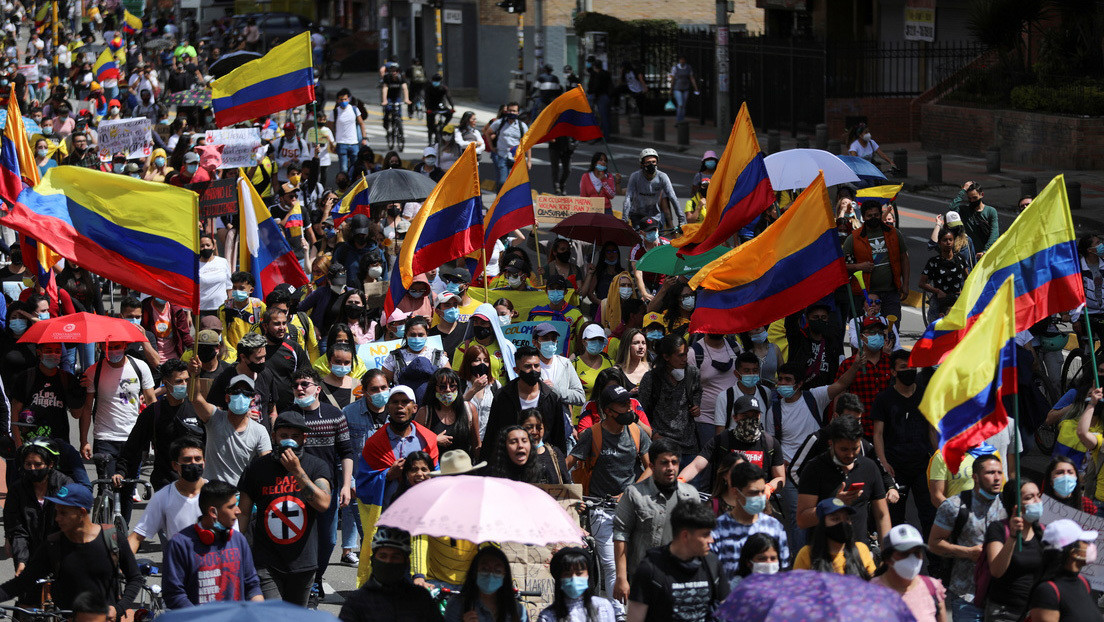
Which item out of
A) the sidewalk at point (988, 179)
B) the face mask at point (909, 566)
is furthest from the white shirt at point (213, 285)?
the sidewalk at point (988, 179)

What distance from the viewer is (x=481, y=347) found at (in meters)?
11.1

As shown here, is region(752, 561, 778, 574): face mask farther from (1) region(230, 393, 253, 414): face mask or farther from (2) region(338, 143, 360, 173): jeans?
(2) region(338, 143, 360, 173): jeans

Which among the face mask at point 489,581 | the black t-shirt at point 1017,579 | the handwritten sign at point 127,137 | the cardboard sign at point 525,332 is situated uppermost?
the handwritten sign at point 127,137

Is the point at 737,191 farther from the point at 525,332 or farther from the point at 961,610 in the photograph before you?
the point at 961,610

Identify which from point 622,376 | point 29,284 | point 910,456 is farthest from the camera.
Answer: point 29,284

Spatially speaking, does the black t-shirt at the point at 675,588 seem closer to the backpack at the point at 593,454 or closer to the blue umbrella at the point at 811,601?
the blue umbrella at the point at 811,601

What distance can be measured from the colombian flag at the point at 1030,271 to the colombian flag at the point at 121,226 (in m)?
4.74

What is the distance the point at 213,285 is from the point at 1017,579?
8.31 meters

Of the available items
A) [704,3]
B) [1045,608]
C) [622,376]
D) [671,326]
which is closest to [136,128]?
[671,326]

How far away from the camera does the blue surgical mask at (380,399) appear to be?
998cm

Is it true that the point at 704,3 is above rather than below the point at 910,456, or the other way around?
above

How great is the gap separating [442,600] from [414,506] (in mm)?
493

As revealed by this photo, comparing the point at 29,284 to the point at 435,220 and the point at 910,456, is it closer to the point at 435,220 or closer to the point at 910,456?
the point at 435,220

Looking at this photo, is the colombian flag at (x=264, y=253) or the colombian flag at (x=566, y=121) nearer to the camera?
the colombian flag at (x=264, y=253)
